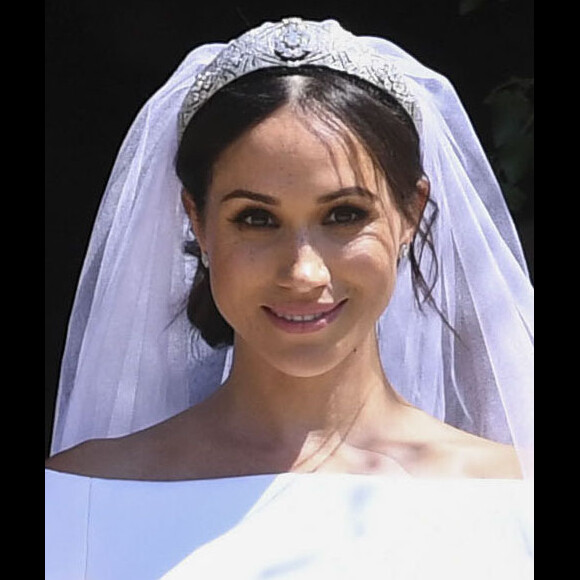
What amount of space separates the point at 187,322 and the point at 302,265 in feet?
1.16

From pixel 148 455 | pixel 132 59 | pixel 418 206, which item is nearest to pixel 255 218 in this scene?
pixel 418 206

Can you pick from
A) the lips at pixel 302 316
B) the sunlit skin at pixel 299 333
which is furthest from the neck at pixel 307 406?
the lips at pixel 302 316

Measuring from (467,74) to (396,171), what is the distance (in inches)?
26.2

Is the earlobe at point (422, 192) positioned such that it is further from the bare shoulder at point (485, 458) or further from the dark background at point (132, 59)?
the dark background at point (132, 59)

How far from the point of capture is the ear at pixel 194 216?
1.66 m

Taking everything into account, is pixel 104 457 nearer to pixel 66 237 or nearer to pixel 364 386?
pixel 364 386

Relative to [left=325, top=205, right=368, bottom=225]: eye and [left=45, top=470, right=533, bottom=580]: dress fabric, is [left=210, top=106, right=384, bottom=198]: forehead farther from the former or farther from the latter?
[left=45, top=470, right=533, bottom=580]: dress fabric

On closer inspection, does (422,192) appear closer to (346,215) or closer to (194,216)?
(346,215)

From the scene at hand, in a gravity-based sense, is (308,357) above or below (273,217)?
below

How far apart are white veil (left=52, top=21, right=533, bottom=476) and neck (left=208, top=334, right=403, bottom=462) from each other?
0.46ft

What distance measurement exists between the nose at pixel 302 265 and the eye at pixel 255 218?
0.04 meters

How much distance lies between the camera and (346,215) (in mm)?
1570
